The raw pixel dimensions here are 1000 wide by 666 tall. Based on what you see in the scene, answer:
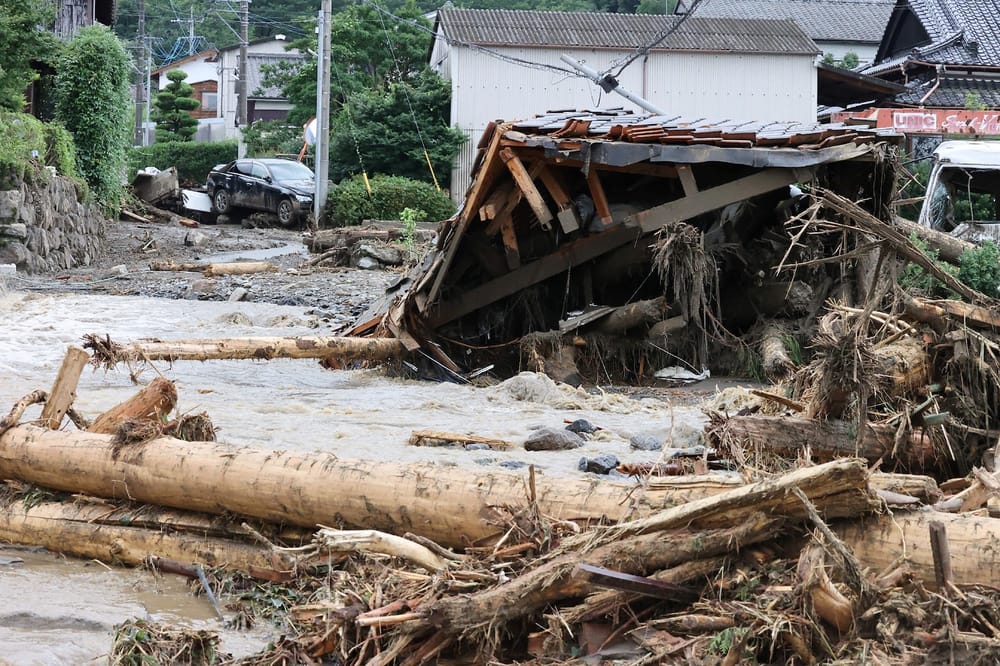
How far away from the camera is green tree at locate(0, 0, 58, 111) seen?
20078 millimetres

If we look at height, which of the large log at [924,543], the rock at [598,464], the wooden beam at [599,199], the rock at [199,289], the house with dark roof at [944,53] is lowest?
the rock at [199,289]

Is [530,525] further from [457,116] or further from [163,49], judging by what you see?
[163,49]

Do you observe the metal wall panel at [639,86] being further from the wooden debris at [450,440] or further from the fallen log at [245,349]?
the wooden debris at [450,440]

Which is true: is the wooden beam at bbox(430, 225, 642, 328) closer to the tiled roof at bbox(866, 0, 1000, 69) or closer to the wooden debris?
the wooden debris

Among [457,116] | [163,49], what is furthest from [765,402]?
[163,49]

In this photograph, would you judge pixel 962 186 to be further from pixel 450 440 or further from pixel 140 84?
pixel 140 84

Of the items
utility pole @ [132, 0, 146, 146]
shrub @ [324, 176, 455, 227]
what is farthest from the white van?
utility pole @ [132, 0, 146, 146]

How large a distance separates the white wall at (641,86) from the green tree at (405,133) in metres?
0.55

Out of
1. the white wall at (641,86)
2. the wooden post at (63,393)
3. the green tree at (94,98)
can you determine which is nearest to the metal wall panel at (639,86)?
the white wall at (641,86)

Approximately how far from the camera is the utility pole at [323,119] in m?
28.2

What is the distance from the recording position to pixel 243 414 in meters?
8.27

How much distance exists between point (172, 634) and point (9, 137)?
17078mm

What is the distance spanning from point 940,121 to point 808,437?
15914 millimetres

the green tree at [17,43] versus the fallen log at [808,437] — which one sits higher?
the green tree at [17,43]
